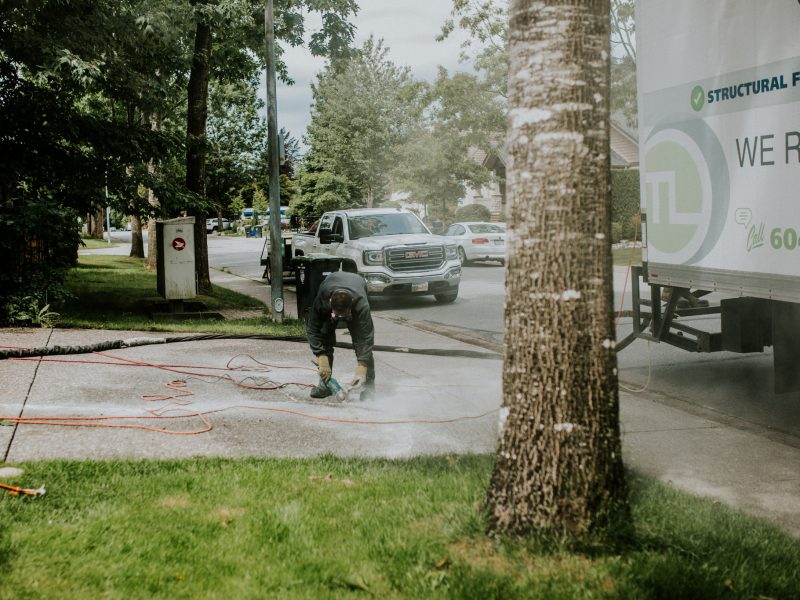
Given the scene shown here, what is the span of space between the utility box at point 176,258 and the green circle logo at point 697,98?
364 inches

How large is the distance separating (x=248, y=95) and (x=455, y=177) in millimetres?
16010

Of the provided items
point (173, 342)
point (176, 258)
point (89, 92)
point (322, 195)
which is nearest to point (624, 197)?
point (176, 258)

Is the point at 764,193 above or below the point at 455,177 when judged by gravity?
below

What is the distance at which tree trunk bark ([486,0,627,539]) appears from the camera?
397cm

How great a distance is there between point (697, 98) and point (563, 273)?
4.12 meters

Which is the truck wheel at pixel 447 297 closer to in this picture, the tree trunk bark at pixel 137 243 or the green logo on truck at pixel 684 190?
the green logo on truck at pixel 684 190

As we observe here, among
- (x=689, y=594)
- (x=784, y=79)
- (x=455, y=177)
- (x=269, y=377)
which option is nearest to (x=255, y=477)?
(x=689, y=594)

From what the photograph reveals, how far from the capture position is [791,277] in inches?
250

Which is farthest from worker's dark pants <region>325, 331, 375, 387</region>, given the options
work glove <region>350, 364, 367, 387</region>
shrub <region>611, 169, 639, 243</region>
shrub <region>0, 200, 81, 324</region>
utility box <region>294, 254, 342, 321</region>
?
Result: shrub <region>611, 169, 639, 243</region>

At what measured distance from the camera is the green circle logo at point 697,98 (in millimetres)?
7246

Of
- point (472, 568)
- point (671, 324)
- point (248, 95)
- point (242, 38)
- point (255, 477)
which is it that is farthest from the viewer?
point (248, 95)

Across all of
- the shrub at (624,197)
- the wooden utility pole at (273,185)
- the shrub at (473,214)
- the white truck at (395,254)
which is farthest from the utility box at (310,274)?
the shrub at (473,214)

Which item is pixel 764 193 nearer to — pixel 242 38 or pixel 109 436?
pixel 109 436

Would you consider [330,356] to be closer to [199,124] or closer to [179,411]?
[179,411]
